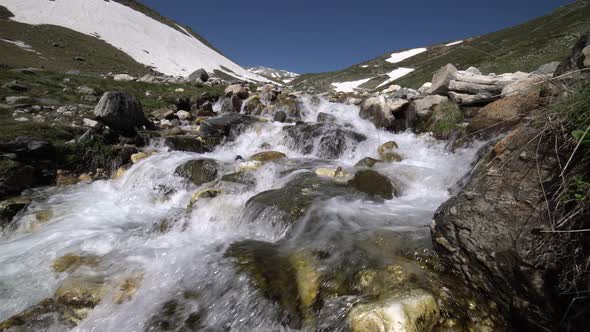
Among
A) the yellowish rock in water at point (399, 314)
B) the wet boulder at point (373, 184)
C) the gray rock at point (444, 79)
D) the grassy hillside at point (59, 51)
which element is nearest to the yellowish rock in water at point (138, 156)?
the wet boulder at point (373, 184)

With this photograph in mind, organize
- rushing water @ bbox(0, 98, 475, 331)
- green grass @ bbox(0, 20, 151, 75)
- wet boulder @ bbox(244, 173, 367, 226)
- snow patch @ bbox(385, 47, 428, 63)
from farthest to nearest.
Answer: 1. snow patch @ bbox(385, 47, 428, 63)
2. green grass @ bbox(0, 20, 151, 75)
3. wet boulder @ bbox(244, 173, 367, 226)
4. rushing water @ bbox(0, 98, 475, 331)

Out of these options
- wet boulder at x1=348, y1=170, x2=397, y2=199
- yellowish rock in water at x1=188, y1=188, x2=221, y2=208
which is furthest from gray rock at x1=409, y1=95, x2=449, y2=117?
yellowish rock in water at x1=188, y1=188, x2=221, y2=208

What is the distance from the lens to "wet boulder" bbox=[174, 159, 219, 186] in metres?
9.62

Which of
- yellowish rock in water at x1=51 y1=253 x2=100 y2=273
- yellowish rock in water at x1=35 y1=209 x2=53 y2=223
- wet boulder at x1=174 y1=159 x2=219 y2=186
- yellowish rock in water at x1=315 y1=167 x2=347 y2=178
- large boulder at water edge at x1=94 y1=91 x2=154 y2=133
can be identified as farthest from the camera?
large boulder at water edge at x1=94 y1=91 x2=154 y2=133

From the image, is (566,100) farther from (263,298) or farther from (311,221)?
(311,221)

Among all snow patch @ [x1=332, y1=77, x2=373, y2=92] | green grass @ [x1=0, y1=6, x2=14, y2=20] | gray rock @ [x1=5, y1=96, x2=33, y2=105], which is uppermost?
green grass @ [x1=0, y1=6, x2=14, y2=20]

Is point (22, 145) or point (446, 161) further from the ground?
point (22, 145)

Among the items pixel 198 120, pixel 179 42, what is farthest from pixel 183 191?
pixel 179 42

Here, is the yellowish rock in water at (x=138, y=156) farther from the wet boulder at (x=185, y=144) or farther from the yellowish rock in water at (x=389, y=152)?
the yellowish rock in water at (x=389, y=152)

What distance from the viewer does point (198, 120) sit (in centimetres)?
1591

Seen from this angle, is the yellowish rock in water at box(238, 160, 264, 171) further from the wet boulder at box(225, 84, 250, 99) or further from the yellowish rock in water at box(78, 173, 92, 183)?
the wet boulder at box(225, 84, 250, 99)

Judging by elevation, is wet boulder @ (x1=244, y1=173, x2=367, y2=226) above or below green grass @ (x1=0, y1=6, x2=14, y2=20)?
below

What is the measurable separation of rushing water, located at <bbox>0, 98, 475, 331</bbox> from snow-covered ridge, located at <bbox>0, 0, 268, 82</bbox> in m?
42.6

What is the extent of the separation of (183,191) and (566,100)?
8.95 m
